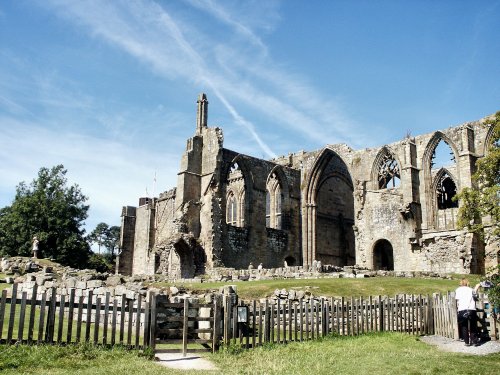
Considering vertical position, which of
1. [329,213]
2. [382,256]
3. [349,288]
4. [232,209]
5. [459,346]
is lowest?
[459,346]

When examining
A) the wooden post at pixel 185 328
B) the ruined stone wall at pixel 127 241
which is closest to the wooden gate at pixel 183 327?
the wooden post at pixel 185 328

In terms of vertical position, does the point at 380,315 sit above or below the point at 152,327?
above

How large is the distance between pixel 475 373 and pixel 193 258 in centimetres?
2631

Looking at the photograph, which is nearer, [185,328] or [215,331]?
[185,328]

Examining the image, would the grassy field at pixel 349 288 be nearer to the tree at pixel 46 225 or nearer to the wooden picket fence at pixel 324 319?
the wooden picket fence at pixel 324 319

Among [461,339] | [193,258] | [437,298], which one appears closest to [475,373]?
[461,339]

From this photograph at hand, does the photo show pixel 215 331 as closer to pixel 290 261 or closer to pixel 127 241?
pixel 290 261

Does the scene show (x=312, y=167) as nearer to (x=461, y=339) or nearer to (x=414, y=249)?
(x=414, y=249)

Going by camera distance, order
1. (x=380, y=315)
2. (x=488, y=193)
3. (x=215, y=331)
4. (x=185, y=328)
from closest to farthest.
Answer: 1. (x=185, y=328)
2. (x=215, y=331)
3. (x=380, y=315)
4. (x=488, y=193)

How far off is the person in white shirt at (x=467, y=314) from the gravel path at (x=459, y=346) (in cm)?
21

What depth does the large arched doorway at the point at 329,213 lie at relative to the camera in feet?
134

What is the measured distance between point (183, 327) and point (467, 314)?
20.7ft

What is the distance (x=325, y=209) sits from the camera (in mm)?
43938

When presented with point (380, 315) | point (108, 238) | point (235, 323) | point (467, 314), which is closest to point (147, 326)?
point (235, 323)
